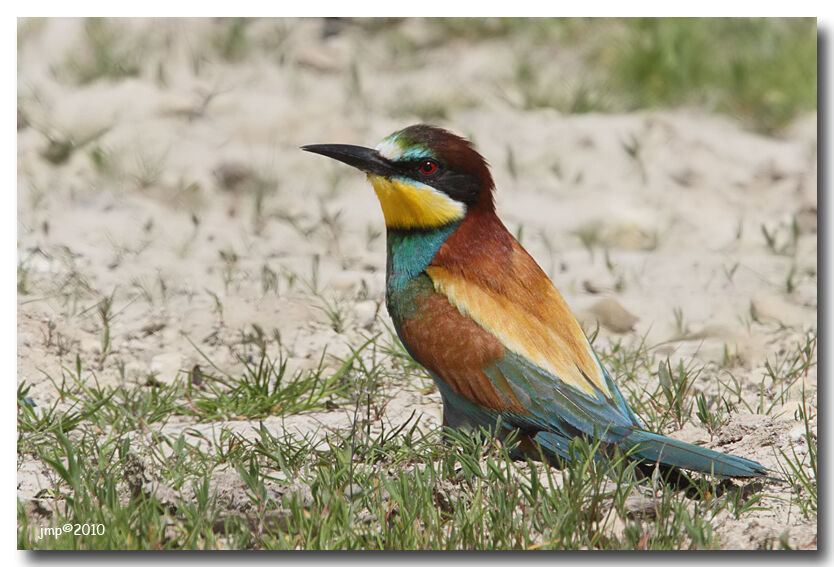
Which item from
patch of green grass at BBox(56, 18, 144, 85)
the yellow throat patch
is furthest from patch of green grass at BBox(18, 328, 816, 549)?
patch of green grass at BBox(56, 18, 144, 85)

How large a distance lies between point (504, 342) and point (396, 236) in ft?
1.31

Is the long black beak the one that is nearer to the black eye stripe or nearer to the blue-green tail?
the black eye stripe

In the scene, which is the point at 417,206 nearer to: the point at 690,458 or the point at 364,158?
the point at 364,158

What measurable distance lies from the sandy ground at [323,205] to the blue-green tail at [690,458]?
34 cm

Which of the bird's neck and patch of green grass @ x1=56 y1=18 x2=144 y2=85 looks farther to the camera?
patch of green grass @ x1=56 y1=18 x2=144 y2=85

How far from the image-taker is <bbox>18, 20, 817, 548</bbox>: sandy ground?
355 centimetres

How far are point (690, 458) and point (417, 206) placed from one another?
2.97 feet

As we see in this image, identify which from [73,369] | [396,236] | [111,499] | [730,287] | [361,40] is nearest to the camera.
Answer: [111,499]

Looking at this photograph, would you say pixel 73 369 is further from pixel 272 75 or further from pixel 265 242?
pixel 272 75

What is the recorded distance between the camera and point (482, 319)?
2.83 metres

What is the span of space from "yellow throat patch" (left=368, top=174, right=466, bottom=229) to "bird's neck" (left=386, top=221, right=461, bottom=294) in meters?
0.02

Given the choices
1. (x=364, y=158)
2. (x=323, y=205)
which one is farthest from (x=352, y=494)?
(x=323, y=205)

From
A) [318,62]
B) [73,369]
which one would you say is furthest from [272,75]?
[73,369]

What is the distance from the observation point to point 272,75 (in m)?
4.46
